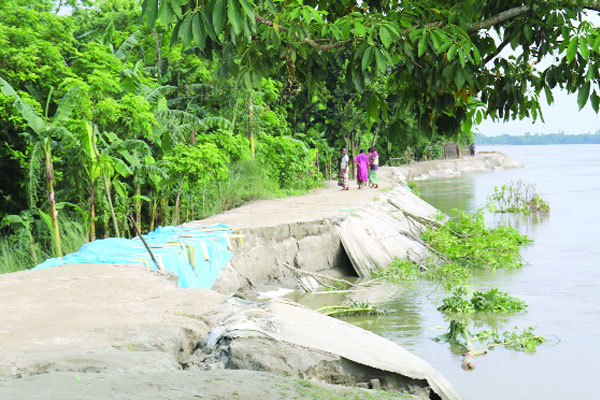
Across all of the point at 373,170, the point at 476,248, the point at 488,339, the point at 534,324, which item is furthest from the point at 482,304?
the point at 373,170

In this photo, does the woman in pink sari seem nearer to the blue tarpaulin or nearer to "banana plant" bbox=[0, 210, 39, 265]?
the blue tarpaulin

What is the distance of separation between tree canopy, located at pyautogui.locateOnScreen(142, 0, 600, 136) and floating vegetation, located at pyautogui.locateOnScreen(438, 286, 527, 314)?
7.80m

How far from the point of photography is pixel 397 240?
15.0 m

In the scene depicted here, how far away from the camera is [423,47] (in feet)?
9.87

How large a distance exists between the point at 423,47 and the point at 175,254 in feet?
23.0

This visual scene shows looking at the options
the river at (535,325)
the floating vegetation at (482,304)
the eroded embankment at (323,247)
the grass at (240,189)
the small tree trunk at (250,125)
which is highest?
the small tree trunk at (250,125)

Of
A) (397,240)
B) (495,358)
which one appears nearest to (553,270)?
(397,240)

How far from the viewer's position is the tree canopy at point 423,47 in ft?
9.60

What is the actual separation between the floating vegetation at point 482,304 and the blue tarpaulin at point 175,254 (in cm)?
377

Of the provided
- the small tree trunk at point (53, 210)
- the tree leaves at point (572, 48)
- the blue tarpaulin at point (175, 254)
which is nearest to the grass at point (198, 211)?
the small tree trunk at point (53, 210)

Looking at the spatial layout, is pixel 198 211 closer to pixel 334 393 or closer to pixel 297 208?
pixel 297 208

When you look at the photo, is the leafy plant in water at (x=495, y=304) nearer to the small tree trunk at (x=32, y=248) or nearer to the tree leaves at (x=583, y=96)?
the small tree trunk at (x=32, y=248)

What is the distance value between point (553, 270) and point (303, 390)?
12.9 metres

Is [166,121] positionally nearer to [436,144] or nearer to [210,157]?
[210,157]
